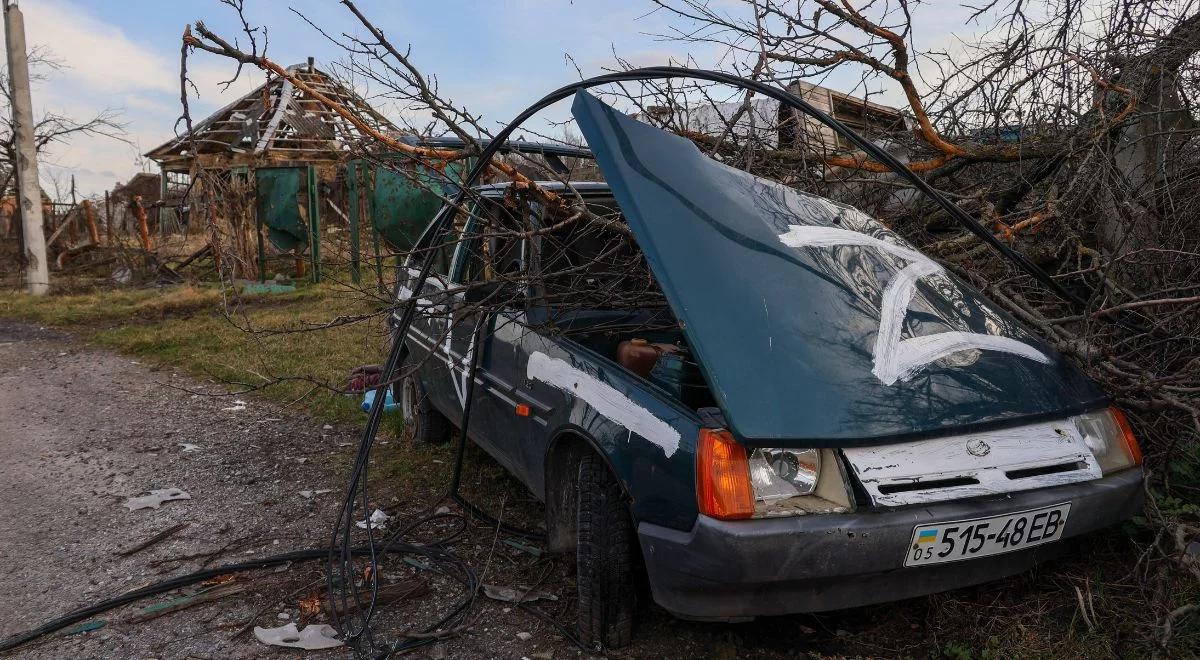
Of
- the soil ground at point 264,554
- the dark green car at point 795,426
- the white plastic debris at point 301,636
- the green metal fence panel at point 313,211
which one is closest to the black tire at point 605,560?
the dark green car at point 795,426

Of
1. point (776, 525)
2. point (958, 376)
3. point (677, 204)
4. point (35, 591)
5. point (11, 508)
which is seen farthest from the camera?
point (11, 508)

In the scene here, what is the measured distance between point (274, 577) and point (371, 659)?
883 millimetres

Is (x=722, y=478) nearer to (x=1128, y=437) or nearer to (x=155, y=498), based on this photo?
(x=1128, y=437)

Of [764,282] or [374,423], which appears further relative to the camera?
[374,423]

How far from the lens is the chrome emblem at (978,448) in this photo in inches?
89.6

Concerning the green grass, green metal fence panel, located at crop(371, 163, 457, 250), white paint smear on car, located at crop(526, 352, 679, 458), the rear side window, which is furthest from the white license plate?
green metal fence panel, located at crop(371, 163, 457, 250)

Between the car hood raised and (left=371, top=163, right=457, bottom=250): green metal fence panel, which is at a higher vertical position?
(left=371, top=163, right=457, bottom=250): green metal fence panel

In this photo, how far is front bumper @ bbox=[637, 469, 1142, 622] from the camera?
2.12 meters

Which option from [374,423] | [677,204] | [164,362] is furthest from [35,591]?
[164,362]

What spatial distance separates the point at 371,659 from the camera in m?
2.67

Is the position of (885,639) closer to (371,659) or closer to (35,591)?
(371,659)

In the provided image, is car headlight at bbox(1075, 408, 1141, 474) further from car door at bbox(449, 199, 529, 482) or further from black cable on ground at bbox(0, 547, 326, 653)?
black cable on ground at bbox(0, 547, 326, 653)

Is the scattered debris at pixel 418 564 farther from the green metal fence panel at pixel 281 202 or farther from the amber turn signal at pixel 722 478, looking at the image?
the green metal fence panel at pixel 281 202

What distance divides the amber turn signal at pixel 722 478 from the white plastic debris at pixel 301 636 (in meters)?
1.47
